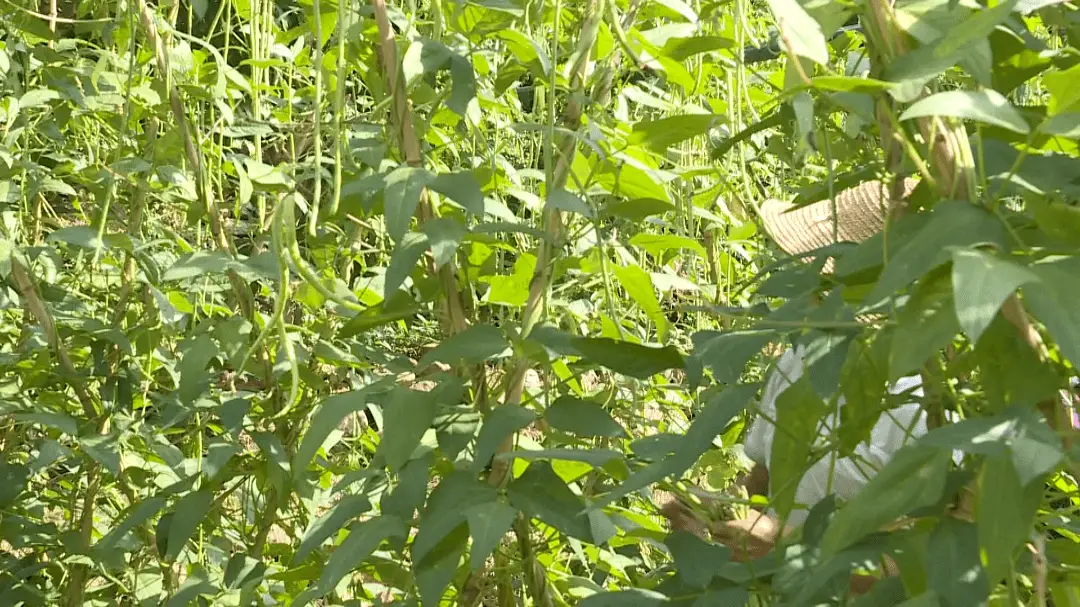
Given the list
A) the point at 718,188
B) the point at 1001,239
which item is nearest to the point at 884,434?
the point at 718,188

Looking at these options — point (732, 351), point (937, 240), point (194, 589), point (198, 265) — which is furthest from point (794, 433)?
point (194, 589)

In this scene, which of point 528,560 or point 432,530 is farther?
point 528,560

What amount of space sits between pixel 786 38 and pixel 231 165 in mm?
774

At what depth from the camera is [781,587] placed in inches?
24.4

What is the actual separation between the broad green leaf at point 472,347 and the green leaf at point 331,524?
11cm

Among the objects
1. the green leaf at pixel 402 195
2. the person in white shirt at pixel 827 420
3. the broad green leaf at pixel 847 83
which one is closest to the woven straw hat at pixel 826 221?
the person in white shirt at pixel 827 420

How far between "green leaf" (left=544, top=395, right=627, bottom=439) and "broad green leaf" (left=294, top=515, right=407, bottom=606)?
0.12 m

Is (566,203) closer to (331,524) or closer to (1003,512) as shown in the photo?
(331,524)

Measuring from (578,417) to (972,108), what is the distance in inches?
15.2

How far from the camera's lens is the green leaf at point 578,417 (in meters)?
0.78

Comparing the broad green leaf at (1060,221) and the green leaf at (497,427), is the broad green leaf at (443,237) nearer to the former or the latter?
the green leaf at (497,427)

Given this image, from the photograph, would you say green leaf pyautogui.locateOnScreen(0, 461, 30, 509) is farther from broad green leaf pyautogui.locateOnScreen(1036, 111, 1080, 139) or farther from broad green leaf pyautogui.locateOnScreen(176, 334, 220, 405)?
broad green leaf pyautogui.locateOnScreen(1036, 111, 1080, 139)

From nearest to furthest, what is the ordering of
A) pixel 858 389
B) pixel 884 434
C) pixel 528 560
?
1. pixel 858 389
2. pixel 528 560
3. pixel 884 434

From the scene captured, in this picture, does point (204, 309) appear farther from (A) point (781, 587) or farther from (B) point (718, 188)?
(A) point (781, 587)
